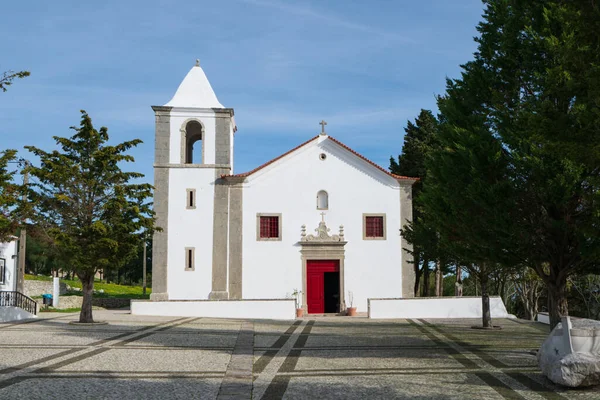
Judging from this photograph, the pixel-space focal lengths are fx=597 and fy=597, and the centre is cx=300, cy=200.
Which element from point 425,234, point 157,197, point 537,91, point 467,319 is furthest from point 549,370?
point 157,197

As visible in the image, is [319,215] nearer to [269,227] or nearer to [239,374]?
[269,227]

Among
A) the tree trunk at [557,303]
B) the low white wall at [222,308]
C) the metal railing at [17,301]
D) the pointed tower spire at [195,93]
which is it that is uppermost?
the pointed tower spire at [195,93]

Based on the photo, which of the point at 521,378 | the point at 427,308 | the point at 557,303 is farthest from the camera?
the point at 427,308

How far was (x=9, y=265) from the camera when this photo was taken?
92.4ft

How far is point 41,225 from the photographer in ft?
65.0

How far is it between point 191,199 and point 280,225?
4.53 m

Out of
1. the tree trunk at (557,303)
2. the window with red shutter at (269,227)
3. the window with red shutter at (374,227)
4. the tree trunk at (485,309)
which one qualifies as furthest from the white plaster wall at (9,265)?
the tree trunk at (557,303)

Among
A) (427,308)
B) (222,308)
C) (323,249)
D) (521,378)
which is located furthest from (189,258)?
(521,378)

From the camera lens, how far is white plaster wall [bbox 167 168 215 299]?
2803 cm

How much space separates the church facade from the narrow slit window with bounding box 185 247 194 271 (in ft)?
0.16

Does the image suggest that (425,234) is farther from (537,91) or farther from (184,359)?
(184,359)

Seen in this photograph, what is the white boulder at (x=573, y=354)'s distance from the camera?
25.9 ft

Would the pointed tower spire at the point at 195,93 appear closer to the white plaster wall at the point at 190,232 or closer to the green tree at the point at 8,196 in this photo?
the white plaster wall at the point at 190,232

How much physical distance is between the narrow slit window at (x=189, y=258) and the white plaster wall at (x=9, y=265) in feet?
26.4
